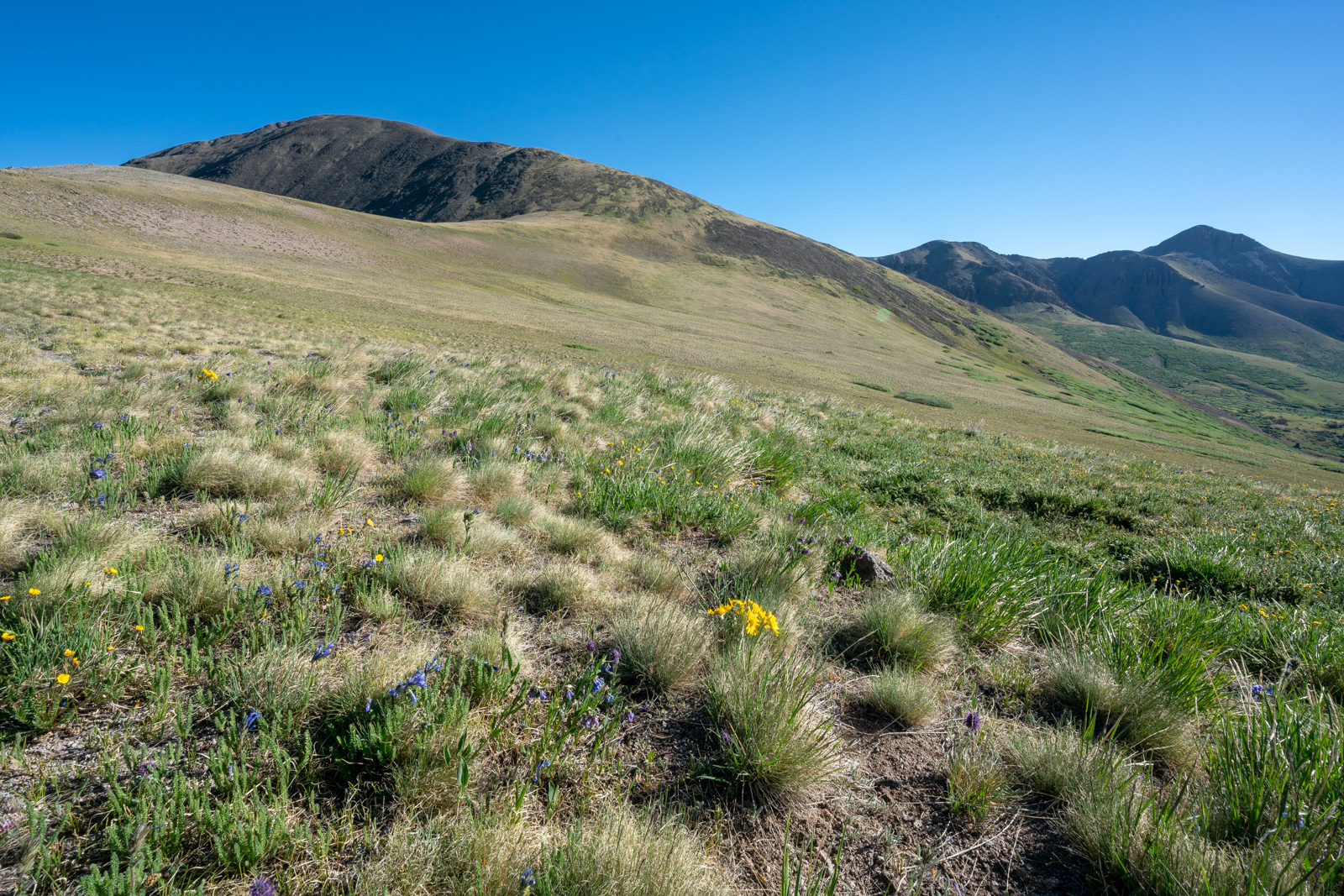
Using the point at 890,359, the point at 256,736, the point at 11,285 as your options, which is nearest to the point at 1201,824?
the point at 256,736

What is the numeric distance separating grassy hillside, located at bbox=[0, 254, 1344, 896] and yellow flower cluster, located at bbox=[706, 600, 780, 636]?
2 centimetres

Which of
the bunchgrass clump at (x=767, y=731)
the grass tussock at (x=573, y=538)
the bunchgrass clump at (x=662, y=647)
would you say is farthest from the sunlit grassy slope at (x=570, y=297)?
the bunchgrass clump at (x=767, y=731)

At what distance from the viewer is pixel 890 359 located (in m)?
55.5

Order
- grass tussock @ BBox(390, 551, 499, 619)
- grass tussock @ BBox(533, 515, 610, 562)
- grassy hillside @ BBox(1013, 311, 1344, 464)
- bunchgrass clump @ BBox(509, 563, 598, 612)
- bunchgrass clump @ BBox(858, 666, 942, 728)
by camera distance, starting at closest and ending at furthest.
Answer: bunchgrass clump @ BBox(858, 666, 942, 728) < grass tussock @ BBox(390, 551, 499, 619) < bunchgrass clump @ BBox(509, 563, 598, 612) < grass tussock @ BBox(533, 515, 610, 562) < grassy hillside @ BBox(1013, 311, 1344, 464)

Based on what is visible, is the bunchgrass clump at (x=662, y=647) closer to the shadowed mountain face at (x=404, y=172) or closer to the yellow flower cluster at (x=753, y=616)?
the yellow flower cluster at (x=753, y=616)

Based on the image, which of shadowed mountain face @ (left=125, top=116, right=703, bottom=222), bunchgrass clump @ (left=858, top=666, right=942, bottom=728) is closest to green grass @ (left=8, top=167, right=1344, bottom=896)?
bunchgrass clump @ (left=858, top=666, right=942, bottom=728)

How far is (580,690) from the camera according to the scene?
7.81 feet

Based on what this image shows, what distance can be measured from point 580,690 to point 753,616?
0.97 meters

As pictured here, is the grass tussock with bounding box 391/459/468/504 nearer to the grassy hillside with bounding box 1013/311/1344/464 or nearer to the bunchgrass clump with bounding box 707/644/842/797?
the bunchgrass clump with bounding box 707/644/842/797

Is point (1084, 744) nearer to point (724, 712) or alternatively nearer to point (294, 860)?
point (724, 712)

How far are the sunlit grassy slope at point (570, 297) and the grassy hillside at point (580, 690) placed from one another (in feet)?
29.7

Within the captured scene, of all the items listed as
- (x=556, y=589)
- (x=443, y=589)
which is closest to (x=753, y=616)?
(x=556, y=589)

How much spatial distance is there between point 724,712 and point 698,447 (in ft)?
13.0

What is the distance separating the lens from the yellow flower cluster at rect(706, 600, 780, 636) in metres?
2.80
